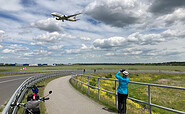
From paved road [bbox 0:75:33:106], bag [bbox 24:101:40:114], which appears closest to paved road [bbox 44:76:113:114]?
bag [bbox 24:101:40:114]

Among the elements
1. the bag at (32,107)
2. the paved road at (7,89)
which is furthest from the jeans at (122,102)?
the paved road at (7,89)

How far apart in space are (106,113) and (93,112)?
611 millimetres

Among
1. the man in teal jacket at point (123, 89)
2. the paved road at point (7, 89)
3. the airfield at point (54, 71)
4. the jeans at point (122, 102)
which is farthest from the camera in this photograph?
the airfield at point (54, 71)

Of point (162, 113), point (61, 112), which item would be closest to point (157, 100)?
point (162, 113)

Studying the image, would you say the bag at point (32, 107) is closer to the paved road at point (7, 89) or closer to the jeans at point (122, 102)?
the jeans at point (122, 102)

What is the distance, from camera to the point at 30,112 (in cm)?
449

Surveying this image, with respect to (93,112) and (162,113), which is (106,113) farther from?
(162,113)

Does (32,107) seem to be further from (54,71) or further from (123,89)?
(54,71)

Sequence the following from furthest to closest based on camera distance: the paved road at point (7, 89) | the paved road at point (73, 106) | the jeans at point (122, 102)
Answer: the paved road at point (7, 89), the paved road at point (73, 106), the jeans at point (122, 102)

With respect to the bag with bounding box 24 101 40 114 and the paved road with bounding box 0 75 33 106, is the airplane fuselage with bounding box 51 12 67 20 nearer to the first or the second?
the paved road with bounding box 0 75 33 106

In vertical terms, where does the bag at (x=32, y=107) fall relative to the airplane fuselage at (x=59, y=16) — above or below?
below

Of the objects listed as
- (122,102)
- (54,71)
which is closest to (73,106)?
(122,102)

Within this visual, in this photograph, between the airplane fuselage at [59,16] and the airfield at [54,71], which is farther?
the airplane fuselage at [59,16]

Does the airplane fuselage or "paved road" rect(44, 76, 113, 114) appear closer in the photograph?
"paved road" rect(44, 76, 113, 114)
